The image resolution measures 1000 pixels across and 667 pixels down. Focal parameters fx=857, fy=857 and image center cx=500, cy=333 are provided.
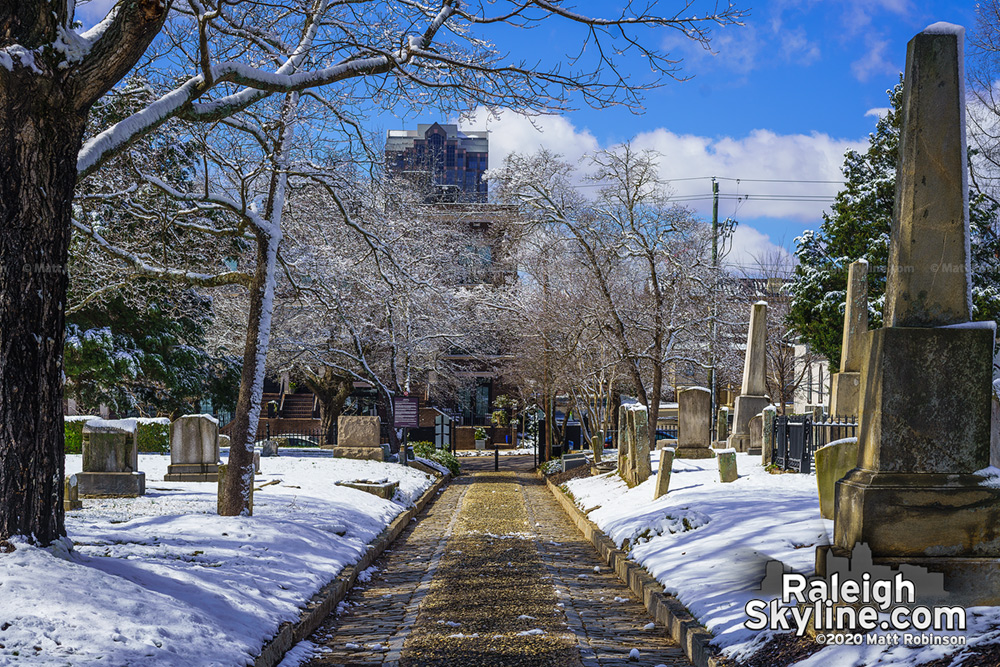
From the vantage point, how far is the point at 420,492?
20.0m

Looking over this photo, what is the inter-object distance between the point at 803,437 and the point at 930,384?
347 inches

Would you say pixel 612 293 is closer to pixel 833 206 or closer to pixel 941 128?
pixel 833 206

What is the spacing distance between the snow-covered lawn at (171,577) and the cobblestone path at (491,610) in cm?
57

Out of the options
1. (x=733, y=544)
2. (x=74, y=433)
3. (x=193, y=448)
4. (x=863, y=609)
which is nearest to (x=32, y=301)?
(x=863, y=609)

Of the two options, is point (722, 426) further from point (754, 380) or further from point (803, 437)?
point (803, 437)

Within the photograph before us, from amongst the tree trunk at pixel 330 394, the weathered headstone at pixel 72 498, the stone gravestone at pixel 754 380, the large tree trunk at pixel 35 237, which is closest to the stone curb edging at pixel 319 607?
the large tree trunk at pixel 35 237

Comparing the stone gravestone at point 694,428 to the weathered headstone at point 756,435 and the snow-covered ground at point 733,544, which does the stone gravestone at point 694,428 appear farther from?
the snow-covered ground at point 733,544

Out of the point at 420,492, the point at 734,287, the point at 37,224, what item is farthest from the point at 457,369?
the point at 37,224

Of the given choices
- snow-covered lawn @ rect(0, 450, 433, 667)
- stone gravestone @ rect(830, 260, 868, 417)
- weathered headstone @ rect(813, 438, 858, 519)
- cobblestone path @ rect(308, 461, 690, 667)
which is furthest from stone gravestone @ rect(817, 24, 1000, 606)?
stone gravestone @ rect(830, 260, 868, 417)

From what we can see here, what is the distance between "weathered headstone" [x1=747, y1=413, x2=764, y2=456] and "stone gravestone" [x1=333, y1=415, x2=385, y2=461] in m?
9.96

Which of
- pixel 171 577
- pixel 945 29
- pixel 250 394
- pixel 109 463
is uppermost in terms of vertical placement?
pixel 945 29

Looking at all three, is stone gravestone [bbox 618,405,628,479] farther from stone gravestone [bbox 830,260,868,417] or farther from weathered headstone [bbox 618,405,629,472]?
stone gravestone [bbox 830,260,868,417]

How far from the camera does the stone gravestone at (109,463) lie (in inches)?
548

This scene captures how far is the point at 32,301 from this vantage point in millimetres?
5973
